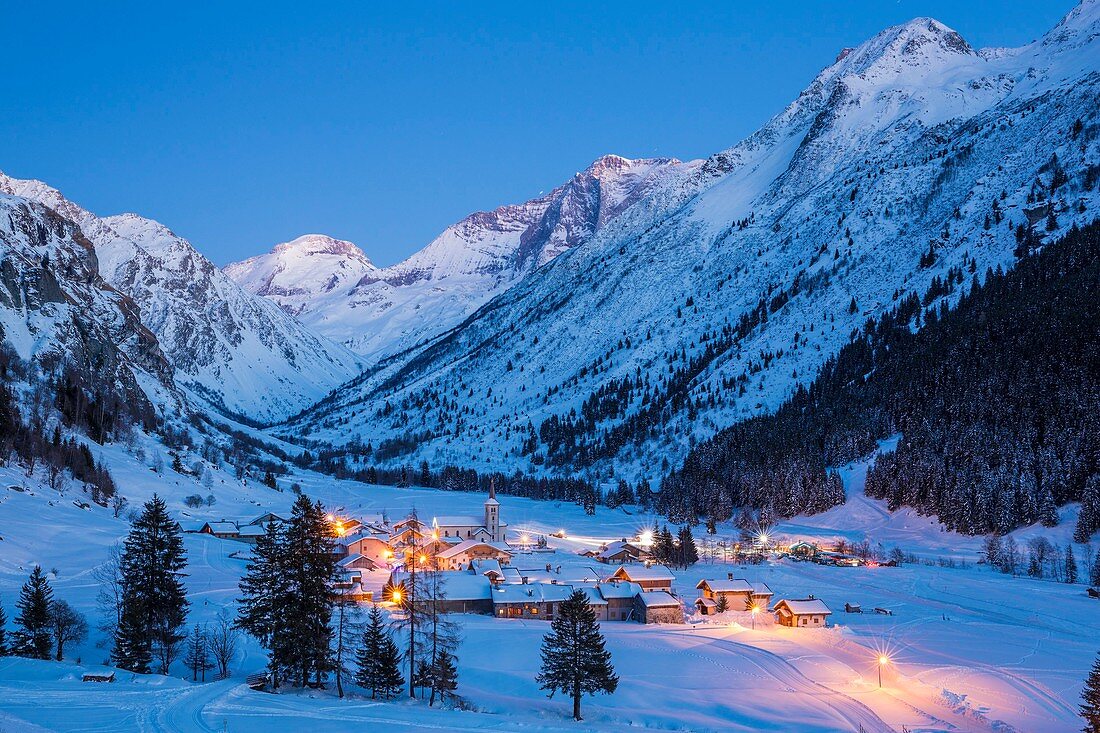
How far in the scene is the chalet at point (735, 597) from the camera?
66188mm

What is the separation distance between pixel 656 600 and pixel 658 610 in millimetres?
988

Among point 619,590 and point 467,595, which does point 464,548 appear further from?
point 619,590

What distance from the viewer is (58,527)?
212 feet

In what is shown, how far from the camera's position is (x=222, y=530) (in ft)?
293

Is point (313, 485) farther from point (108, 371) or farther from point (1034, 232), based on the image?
point (1034, 232)

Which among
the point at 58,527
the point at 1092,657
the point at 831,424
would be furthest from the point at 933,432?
the point at 58,527

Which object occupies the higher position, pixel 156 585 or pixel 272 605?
pixel 156 585

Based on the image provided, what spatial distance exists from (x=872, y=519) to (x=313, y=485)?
123 m

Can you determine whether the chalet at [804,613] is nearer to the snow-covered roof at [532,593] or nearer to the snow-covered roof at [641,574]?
the snow-covered roof at [641,574]

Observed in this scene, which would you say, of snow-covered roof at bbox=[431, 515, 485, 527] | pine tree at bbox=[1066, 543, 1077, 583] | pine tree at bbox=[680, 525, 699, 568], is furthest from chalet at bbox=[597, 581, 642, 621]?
pine tree at bbox=[1066, 543, 1077, 583]

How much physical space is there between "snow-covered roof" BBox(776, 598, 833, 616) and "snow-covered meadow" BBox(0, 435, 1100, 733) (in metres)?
1.58

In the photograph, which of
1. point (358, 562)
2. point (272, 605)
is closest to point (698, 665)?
point (272, 605)

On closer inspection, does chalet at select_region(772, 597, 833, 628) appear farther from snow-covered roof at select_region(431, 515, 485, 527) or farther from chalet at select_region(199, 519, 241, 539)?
chalet at select_region(199, 519, 241, 539)

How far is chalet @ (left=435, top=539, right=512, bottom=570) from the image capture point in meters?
81.3
